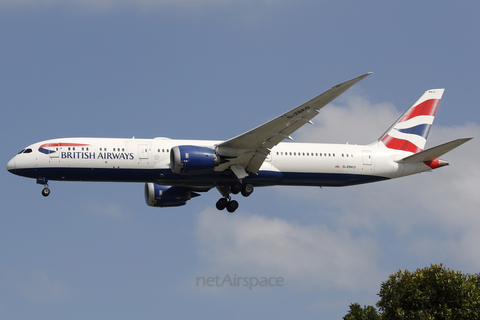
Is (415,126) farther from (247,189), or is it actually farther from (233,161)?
(233,161)

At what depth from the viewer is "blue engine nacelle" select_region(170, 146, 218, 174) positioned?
121ft

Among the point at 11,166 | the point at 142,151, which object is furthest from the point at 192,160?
the point at 11,166

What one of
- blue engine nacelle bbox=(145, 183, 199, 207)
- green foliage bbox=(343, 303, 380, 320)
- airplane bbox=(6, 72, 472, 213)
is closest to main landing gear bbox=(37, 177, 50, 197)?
airplane bbox=(6, 72, 472, 213)

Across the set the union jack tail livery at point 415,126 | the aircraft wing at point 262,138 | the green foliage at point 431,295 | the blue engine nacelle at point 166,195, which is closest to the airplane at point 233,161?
the aircraft wing at point 262,138

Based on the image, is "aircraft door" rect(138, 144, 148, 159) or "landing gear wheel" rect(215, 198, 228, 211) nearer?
"aircraft door" rect(138, 144, 148, 159)

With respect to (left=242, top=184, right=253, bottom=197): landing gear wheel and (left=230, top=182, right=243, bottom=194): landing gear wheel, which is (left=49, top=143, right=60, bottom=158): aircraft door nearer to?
(left=230, top=182, right=243, bottom=194): landing gear wheel

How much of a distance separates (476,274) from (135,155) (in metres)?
19.6

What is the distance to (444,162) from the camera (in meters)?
42.9

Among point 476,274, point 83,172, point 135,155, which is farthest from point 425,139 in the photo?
point 83,172

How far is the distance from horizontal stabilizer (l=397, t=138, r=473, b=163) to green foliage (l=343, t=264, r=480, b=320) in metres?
7.79

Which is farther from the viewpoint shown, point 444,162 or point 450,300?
point 444,162

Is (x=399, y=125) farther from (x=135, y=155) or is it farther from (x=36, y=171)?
(x=36, y=171)

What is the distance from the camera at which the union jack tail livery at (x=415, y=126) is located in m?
45.6

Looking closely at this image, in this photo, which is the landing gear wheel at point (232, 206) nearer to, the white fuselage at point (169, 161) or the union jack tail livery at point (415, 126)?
the white fuselage at point (169, 161)
